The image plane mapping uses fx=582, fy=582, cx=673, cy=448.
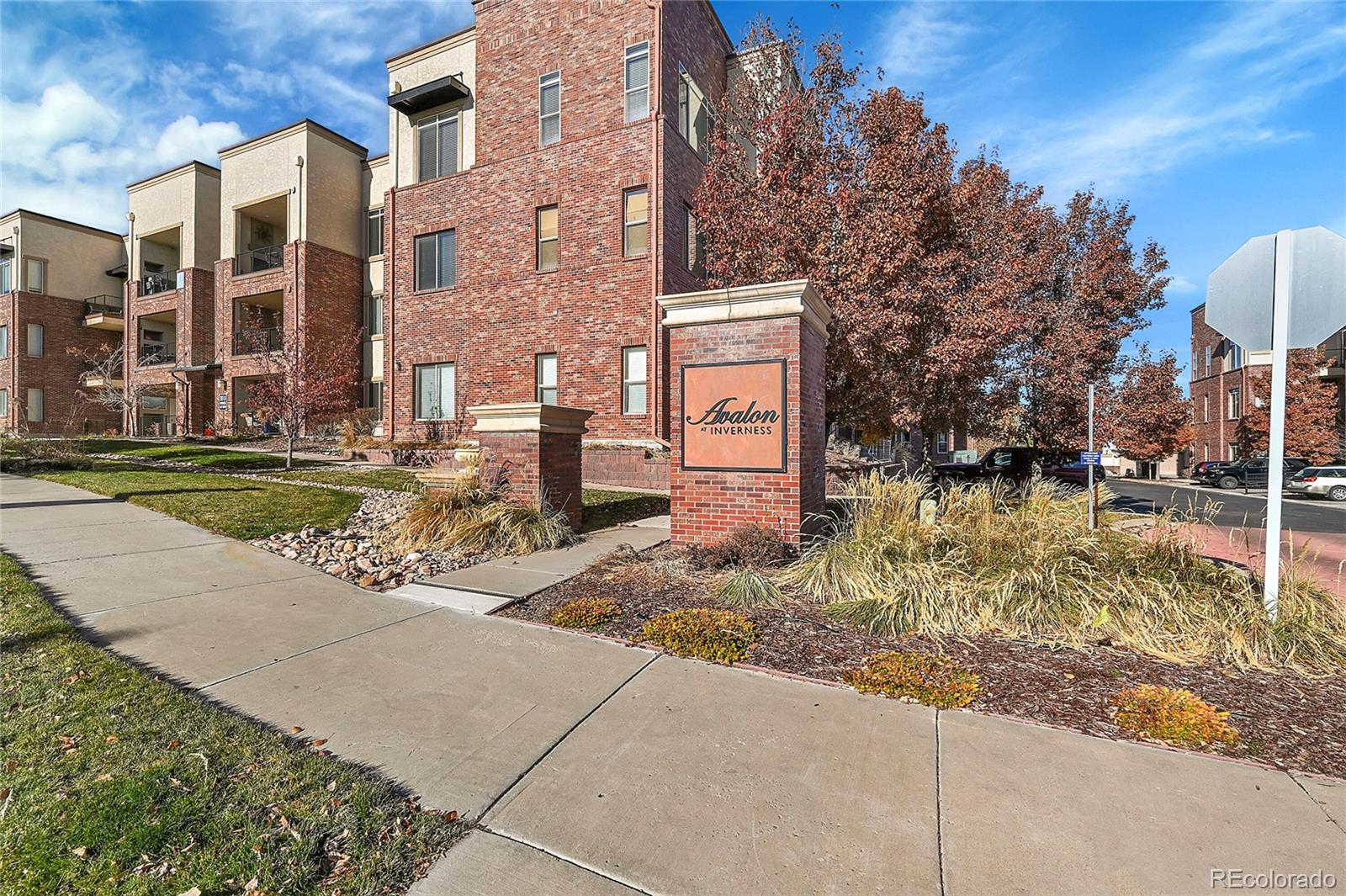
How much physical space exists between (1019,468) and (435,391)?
65.2 ft

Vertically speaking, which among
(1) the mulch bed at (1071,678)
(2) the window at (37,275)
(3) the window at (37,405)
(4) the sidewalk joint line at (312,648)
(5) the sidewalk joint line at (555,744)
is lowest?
(5) the sidewalk joint line at (555,744)

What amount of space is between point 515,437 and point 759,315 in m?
3.96

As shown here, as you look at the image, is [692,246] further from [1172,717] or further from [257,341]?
[257,341]

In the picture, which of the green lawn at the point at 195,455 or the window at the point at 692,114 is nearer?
the green lawn at the point at 195,455

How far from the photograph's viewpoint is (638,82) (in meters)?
15.5

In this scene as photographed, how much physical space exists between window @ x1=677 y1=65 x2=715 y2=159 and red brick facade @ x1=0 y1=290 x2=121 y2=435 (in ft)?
115

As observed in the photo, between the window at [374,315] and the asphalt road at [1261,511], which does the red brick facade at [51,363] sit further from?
the asphalt road at [1261,511]

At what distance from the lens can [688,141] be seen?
16516 millimetres

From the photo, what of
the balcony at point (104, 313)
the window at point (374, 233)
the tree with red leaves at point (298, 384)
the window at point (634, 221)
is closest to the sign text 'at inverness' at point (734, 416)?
the window at point (634, 221)

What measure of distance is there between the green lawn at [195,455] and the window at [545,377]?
7.06 metres

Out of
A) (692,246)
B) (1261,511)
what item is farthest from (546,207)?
(1261,511)

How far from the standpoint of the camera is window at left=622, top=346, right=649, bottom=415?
15.3 m

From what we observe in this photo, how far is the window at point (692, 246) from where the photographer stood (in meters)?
16.2

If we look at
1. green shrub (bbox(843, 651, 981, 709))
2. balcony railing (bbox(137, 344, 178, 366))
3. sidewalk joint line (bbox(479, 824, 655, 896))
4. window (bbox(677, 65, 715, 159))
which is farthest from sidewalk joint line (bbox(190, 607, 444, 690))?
balcony railing (bbox(137, 344, 178, 366))
